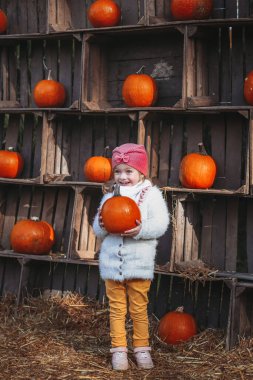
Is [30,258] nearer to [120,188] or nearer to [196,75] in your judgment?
[120,188]

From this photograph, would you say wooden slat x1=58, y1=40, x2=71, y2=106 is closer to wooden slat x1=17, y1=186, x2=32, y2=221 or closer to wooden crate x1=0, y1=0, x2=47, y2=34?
wooden crate x1=0, y1=0, x2=47, y2=34

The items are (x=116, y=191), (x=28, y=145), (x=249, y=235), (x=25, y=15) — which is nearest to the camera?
(x=116, y=191)

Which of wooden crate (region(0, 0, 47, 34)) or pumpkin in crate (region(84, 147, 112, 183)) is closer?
pumpkin in crate (region(84, 147, 112, 183))

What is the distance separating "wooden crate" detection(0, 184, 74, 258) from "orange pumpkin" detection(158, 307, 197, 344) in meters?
1.48

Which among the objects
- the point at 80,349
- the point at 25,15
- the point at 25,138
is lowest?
the point at 80,349

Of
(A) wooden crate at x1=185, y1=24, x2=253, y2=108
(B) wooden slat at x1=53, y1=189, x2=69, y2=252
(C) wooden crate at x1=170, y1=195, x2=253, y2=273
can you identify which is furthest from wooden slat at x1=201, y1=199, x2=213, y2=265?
(B) wooden slat at x1=53, y1=189, x2=69, y2=252

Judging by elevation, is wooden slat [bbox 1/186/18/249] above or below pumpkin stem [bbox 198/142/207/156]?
below

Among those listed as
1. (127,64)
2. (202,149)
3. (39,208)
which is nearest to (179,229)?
(202,149)

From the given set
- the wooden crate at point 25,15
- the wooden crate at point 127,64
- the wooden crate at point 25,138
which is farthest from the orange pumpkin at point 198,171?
the wooden crate at point 25,15

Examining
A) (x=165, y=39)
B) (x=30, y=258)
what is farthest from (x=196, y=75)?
(x=30, y=258)

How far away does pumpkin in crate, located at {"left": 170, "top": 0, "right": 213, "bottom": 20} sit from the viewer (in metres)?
5.62

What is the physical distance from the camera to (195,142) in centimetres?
588

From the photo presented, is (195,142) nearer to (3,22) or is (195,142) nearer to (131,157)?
(131,157)

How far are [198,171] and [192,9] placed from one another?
4.87 ft
